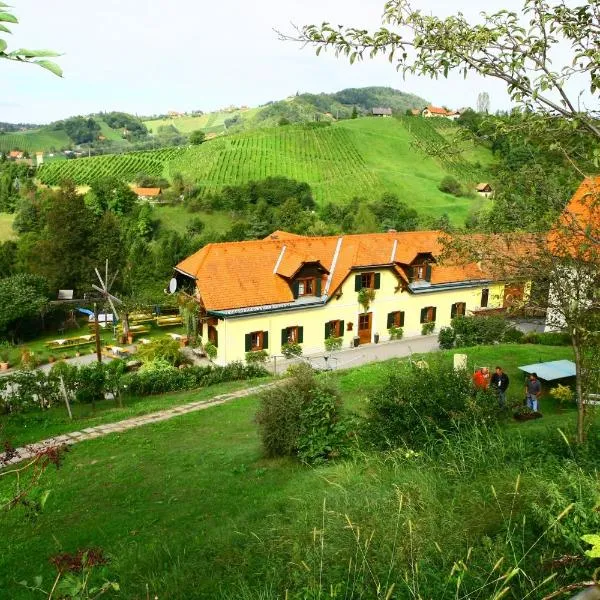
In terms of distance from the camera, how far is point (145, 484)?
1198 cm

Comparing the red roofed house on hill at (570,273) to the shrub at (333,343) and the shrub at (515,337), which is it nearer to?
the shrub at (515,337)

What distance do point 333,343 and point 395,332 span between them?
166 inches

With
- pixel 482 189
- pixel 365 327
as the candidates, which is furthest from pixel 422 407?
pixel 482 189

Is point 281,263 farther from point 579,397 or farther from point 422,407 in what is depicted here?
point 579,397

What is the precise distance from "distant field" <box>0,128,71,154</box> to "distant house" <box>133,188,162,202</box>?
99547 mm

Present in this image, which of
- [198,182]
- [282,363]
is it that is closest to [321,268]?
[282,363]

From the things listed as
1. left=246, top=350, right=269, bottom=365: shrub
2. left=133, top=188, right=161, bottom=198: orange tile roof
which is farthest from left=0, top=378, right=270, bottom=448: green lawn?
left=133, top=188, right=161, bottom=198: orange tile roof

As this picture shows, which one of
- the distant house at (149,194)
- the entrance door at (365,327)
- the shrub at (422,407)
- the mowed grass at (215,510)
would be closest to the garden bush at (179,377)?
the mowed grass at (215,510)

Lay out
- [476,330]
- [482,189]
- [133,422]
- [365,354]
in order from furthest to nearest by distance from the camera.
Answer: [482,189] < [365,354] < [476,330] < [133,422]

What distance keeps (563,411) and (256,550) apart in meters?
11.9

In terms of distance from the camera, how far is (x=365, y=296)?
30734mm

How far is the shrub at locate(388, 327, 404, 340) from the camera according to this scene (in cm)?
3209

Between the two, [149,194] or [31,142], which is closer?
[149,194]

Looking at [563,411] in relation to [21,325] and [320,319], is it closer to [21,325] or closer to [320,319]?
[320,319]
